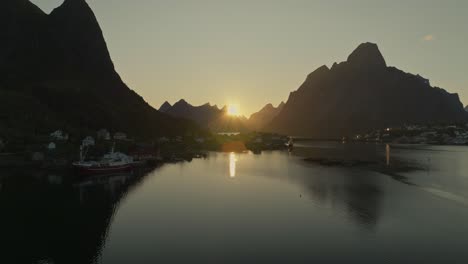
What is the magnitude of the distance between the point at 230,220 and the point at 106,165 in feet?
186

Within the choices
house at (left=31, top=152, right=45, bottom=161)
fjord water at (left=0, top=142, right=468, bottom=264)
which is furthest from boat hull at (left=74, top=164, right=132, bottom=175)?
house at (left=31, top=152, right=45, bottom=161)

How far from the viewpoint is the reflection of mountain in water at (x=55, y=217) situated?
36.3 m

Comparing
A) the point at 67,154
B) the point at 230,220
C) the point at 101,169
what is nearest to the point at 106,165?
the point at 101,169

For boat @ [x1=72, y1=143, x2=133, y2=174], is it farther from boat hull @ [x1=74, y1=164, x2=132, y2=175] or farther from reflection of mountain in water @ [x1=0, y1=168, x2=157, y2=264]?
reflection of mountain in water @ [x1=0, y1=168, x2=157, y2=264]

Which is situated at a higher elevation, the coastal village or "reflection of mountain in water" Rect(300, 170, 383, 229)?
the coastal village

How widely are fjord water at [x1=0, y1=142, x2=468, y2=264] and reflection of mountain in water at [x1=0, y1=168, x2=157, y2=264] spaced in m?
0.13

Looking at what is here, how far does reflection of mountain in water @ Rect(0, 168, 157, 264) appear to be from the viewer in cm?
3634

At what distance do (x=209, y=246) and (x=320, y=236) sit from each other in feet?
45.0

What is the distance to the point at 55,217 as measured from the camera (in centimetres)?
4847

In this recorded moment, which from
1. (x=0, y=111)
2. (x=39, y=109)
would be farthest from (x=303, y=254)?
(x=39, y=109)

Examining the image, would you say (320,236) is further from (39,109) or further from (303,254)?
(39,109)

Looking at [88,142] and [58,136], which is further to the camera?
[58,136]

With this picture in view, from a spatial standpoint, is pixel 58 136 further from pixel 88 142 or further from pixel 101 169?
pixel 101 169

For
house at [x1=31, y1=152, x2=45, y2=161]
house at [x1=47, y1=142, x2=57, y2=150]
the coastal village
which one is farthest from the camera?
house at [x1=47, y1=142, x2=57, y2=150]
